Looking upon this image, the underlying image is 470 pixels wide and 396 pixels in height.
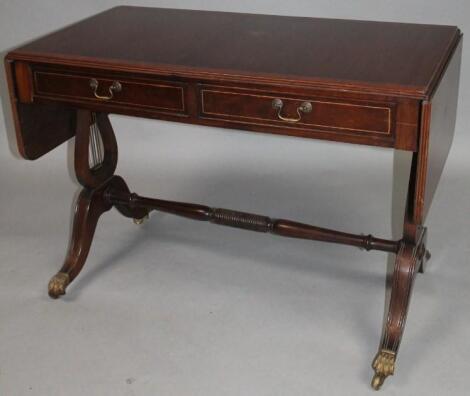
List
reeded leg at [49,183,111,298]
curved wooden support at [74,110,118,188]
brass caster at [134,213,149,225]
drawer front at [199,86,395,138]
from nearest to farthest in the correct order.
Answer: drawer front at [199,86,395,138] → curved wooden support at [74,110,118,188] → reeded leg at [49,183,111,298] → brass caster at [134,213,149,225]

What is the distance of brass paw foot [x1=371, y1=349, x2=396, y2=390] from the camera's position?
2496 mm

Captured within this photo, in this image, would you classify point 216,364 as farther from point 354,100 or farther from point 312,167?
point 312,167

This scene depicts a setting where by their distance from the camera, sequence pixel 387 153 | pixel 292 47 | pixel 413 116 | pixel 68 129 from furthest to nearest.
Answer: pixel 387 153
pixel 68 129
pixel 292 47
pixel 413 116

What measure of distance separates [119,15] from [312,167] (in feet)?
4.33

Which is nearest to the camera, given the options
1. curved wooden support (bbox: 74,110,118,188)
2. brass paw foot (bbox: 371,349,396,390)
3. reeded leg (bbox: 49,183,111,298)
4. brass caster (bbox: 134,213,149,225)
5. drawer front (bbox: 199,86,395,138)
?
drawer front (bbox: 199,86,395,138)

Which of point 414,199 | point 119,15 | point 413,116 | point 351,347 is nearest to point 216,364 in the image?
point 351,347

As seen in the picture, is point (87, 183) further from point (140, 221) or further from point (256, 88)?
point (256, 88)

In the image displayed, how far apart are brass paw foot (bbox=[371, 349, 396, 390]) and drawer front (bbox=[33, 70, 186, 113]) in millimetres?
987

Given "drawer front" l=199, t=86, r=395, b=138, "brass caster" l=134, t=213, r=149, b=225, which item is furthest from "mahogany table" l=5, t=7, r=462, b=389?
"brass caster" l=134, t=213, r=149, b=225

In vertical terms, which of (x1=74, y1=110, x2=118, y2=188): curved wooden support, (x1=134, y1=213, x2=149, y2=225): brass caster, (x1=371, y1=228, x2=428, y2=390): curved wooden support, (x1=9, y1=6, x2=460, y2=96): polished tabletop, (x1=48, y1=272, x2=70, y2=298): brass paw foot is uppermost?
(x1=9, y1=6, x2=460, y2=96): polished tabletop

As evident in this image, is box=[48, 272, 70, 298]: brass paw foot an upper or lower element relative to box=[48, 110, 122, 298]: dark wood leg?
lower

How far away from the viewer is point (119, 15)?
3.07 m

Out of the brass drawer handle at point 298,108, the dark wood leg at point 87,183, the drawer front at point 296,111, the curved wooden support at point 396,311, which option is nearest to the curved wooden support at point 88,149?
the dark wood leg at point 87,183

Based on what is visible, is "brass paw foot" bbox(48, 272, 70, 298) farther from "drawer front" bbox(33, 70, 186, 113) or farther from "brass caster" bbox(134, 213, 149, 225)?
"drawer front" bbox(33, 70, 186, 113)
